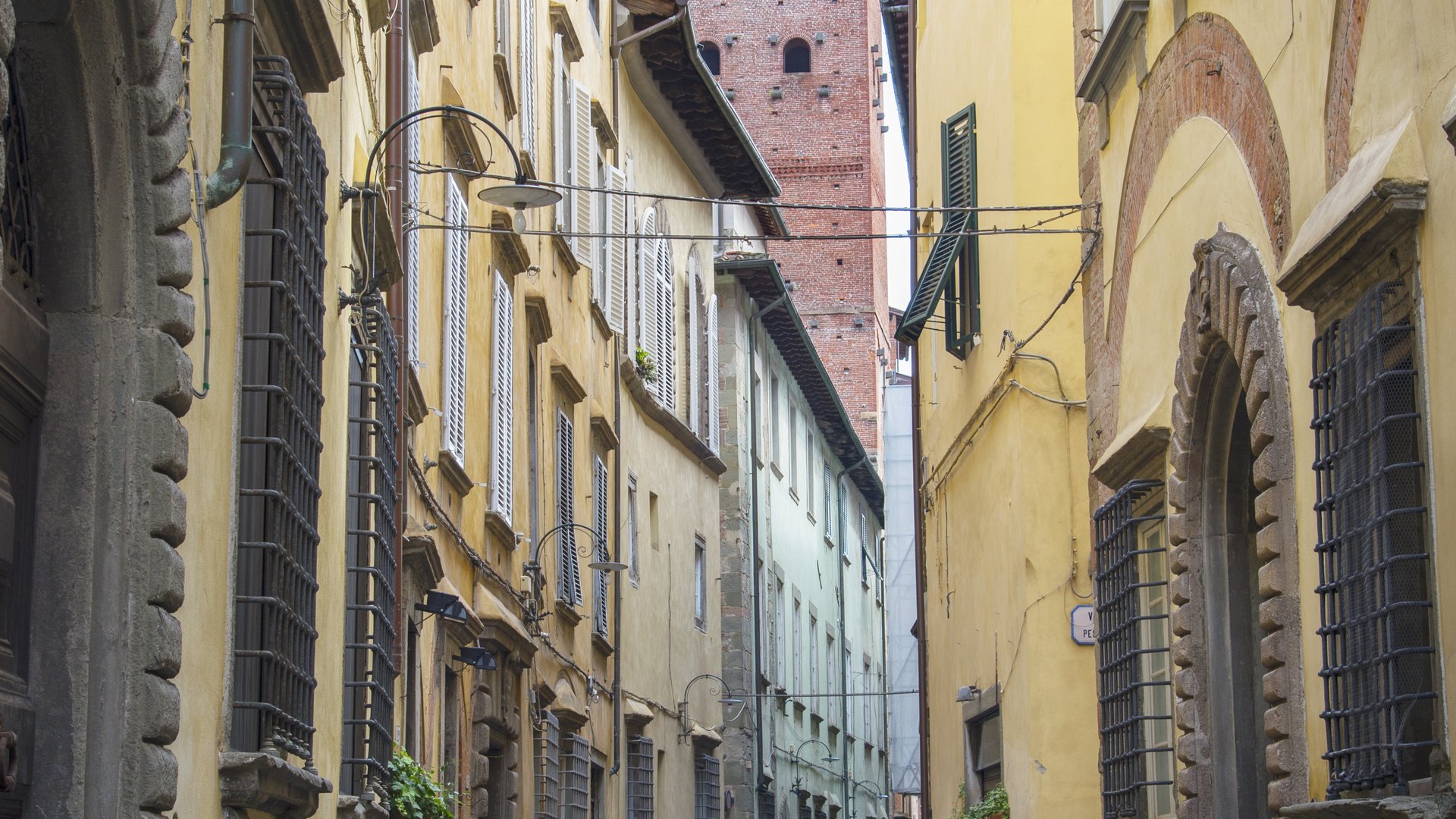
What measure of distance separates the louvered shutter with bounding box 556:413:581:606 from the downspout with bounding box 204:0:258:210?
37.3 ft

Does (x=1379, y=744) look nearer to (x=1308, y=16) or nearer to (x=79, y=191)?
(x=1308, y=16)

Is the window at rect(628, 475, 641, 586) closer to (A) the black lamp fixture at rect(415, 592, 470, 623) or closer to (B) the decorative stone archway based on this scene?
(A) the black lamp fixture at rect(415, 592, 470, 623)

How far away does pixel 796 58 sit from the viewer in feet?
153

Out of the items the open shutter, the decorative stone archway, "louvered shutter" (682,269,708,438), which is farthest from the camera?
the open shutter

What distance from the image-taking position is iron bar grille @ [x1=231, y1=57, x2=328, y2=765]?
18.4ft

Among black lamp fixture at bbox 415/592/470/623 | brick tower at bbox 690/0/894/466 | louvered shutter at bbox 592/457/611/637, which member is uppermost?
brick tower at bbox 690/0/894/466

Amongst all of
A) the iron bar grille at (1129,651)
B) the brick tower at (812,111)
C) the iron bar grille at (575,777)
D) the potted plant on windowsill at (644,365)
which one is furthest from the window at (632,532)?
the brick tower at (812,111)

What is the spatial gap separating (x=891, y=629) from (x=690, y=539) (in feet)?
55.0

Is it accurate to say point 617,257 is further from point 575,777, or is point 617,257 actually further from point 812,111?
point 812,111

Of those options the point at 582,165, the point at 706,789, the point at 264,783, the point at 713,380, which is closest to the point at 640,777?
the point at 706,789

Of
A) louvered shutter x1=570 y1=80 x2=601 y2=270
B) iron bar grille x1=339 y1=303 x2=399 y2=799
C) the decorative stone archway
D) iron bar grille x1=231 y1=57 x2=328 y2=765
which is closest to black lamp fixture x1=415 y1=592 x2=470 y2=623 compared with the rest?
iron bar grille x1=339 y1=303 x2=399 y2=799

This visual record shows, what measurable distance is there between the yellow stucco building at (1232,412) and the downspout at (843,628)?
21.7m

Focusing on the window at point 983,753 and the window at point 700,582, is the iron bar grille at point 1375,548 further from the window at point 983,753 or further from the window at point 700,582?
the window at point 700,582

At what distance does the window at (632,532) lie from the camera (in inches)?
796
